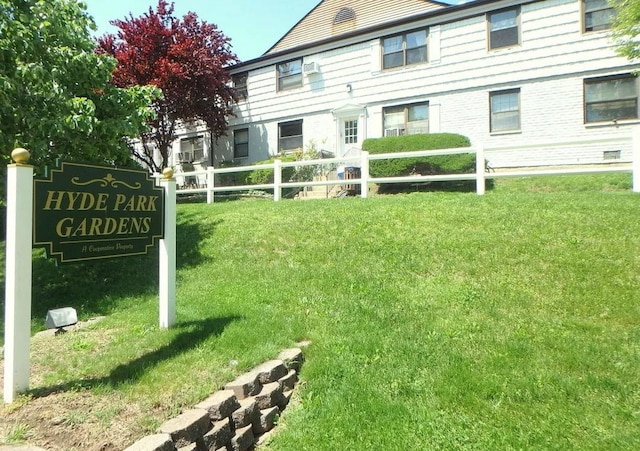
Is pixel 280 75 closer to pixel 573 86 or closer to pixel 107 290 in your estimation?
pixel 573 86

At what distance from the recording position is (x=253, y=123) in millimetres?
20359

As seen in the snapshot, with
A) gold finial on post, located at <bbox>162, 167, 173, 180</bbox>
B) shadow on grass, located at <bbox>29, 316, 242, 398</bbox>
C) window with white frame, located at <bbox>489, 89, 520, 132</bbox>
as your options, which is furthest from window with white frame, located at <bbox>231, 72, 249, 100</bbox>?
shadow on grass, located at <bbox>29, 316, 242, 398</bbox>

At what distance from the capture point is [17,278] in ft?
10.6

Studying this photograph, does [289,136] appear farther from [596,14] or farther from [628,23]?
[628,23]

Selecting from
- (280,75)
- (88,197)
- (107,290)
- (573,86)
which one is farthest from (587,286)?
(280,75)

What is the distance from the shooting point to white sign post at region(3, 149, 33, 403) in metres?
3.19

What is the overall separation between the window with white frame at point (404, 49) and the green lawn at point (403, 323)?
973cm

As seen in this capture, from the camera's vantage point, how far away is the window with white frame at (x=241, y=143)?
20.7 meters

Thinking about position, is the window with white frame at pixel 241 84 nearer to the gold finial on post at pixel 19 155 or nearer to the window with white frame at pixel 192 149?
the window with white frame at pixel 192 149

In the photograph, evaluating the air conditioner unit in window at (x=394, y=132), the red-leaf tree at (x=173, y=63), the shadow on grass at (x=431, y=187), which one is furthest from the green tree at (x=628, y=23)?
the red-leaf tree at (x=173, y=63)

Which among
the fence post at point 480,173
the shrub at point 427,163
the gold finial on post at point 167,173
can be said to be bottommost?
the gold finial on post at point 167,173

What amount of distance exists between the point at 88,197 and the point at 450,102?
1383 cm

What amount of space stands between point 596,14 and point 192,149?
1700 cm

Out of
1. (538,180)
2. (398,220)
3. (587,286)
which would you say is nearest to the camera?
(587,286)
